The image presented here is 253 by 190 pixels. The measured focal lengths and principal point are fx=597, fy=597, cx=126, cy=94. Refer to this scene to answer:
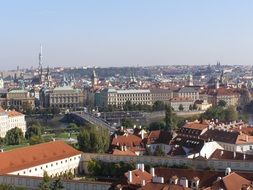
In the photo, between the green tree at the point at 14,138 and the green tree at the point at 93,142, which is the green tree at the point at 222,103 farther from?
the green tree at the point at 93,142

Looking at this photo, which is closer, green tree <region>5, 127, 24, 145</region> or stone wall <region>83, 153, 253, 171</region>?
stone wall <region>83, 153, 253, 171</region>

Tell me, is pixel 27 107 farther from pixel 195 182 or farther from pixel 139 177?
pixel 195 182

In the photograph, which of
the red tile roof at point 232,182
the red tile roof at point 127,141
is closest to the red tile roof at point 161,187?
the red tile roof at point 232,182

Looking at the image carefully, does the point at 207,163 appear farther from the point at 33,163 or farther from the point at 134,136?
the point at 134,136

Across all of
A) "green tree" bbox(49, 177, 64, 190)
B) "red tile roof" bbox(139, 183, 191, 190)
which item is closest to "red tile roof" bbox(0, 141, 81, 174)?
"green tree" bbox(49, 177, 64, 190)

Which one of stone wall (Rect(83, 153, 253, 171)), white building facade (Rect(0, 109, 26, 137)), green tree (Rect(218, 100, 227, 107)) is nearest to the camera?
stone wall (Rect(83, 153, 253, 171))

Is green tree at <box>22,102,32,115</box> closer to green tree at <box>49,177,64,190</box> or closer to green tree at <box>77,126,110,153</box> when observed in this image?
Result: green tree at <box>77,126,110,153</box>

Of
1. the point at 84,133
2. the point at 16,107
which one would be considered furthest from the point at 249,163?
the point at 16,107

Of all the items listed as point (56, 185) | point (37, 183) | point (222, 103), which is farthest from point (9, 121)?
point (56, 185)
